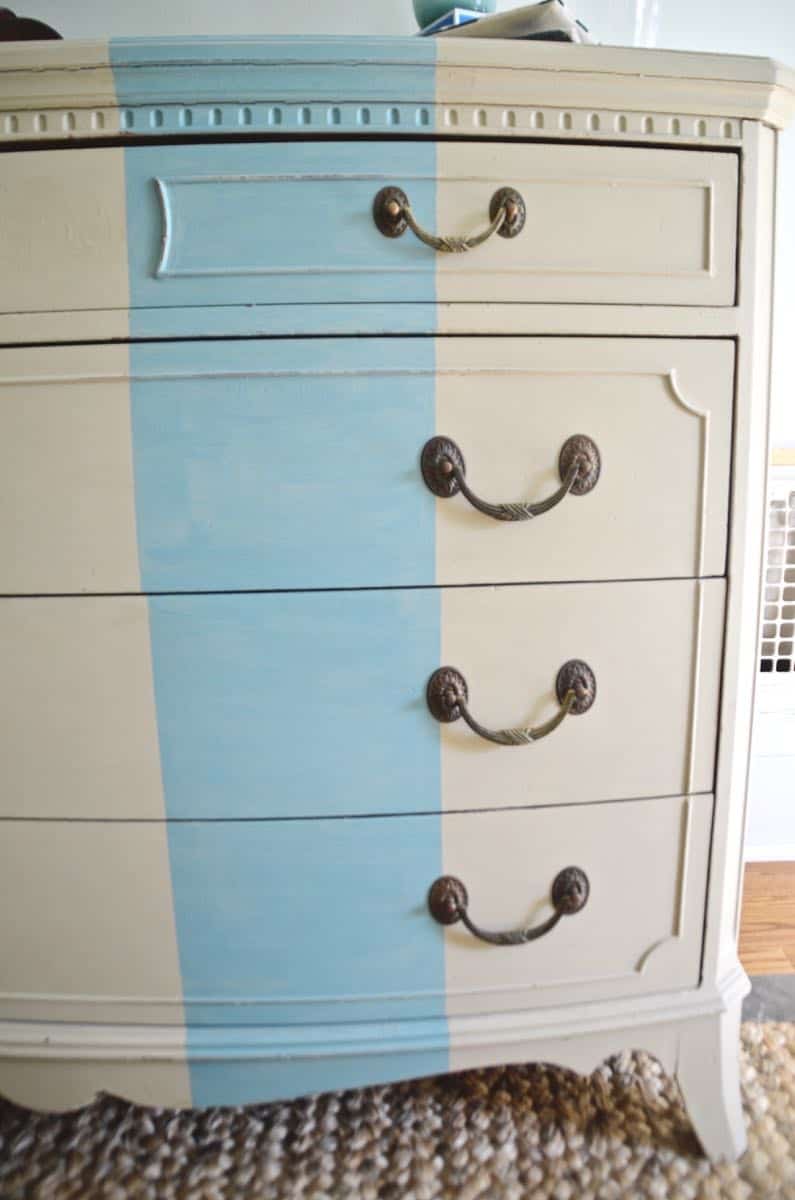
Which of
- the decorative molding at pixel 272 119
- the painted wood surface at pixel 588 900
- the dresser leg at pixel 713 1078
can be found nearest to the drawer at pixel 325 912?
the painted wood surface at pixel 588 900

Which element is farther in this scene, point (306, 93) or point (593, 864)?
point (593, 864)

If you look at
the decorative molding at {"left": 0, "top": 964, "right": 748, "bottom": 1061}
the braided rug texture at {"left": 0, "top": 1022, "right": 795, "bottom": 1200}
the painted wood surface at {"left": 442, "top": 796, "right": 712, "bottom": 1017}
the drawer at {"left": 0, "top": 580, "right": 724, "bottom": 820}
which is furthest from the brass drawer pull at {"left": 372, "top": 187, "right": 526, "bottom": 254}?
the braided rug texture at {"left": 0, "top": 1022, "right": 795, "bottom": 1200}

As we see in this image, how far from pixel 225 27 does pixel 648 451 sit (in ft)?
2.91

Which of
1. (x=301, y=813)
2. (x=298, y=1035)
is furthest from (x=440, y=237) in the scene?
(x=298, y=1035)

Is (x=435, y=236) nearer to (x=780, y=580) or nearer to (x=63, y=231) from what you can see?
(x=63, y=231)

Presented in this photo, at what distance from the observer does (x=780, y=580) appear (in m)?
1.13

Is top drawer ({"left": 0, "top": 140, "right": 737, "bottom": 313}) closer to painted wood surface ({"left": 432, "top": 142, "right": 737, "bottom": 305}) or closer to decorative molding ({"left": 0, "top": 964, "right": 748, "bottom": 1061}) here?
painted wood surface ({"left": 432, "top": 142, "right": 737, "bottom": 305})

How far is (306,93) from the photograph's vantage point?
1.81 feet

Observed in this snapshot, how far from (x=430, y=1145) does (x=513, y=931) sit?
284 millimetres

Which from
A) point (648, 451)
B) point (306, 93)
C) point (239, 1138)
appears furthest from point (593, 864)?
point (306, 93)

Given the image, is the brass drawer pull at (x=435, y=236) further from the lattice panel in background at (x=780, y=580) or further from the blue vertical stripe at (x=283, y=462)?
the lattice panel in background at (x=780, y=580)

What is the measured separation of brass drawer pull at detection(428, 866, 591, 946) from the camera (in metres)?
0.64

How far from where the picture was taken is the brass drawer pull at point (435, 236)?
56 cm

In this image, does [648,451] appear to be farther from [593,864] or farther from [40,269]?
[40,269]
